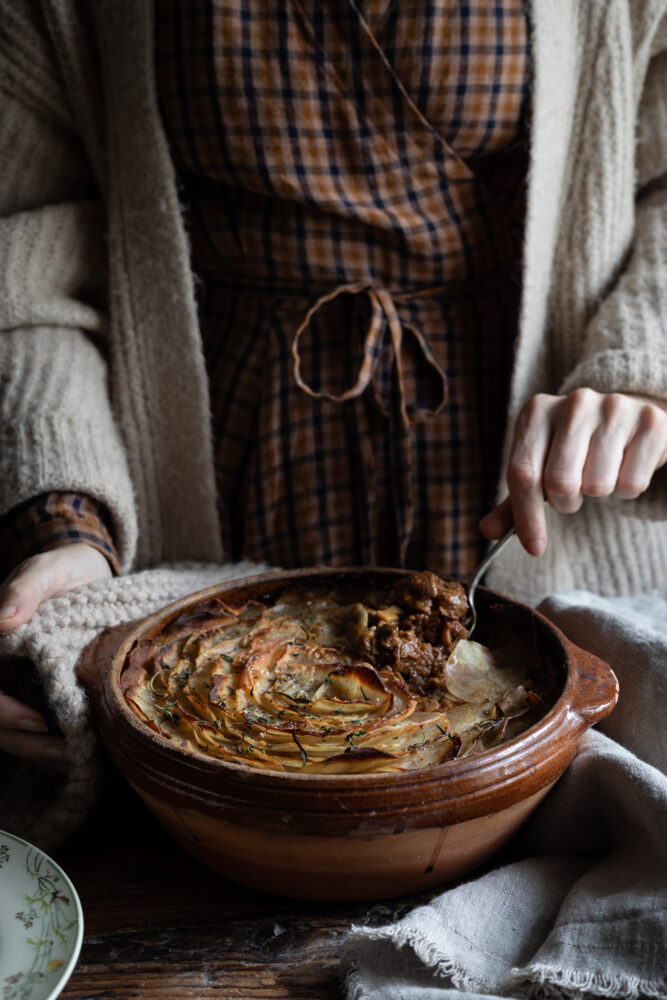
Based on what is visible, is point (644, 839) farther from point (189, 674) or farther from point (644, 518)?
point (644, 518)

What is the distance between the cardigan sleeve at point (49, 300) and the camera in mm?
1336

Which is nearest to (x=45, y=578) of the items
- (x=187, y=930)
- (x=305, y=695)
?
(x=305, y=695)

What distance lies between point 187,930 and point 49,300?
106 cm

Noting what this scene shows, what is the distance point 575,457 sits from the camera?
1.12 meters

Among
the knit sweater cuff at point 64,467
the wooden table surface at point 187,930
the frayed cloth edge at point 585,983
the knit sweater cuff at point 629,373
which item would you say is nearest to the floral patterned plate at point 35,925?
the wooden table surface at point 187,930

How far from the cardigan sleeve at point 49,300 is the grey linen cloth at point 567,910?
0.81 meters

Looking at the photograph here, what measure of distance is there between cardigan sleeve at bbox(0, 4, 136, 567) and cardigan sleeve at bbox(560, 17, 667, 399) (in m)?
0.80

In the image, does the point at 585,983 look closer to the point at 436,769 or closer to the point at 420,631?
the point at 436,769

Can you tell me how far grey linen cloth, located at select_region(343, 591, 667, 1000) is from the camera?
2.36 feet

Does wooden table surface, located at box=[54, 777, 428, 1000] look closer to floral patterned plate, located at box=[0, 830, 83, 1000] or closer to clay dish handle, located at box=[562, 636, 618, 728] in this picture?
floral patterned plate, located at box=[0, 830, 83, 1000]

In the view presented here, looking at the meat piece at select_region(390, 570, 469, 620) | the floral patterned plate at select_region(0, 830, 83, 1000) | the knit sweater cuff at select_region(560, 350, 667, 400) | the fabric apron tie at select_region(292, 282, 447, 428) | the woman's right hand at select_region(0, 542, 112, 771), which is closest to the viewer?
the floral patterned plate at select_region(0, 830, 83, 1000)

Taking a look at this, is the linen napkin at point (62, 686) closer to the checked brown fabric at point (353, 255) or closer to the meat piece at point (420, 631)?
the meat piece at point (420, 631)

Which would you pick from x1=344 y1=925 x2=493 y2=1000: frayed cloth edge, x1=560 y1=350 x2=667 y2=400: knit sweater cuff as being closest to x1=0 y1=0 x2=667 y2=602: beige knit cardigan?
x1=560 y1=350 x2=667 y2=400: knit sweater cuff

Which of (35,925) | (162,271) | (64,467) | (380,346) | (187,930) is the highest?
(162,271)
